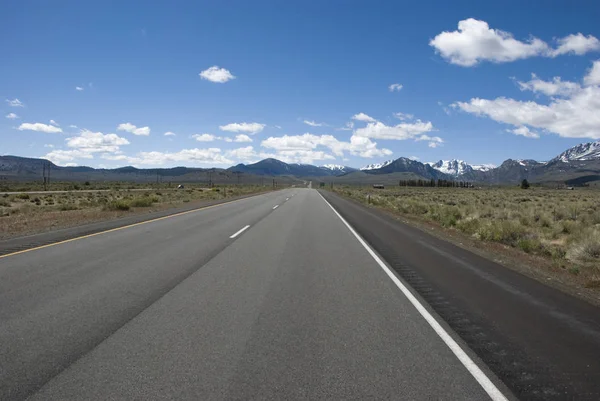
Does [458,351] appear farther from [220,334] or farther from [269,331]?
[220,334]

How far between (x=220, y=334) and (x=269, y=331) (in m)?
0.56

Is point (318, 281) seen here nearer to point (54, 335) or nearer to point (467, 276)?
point (467, 276)

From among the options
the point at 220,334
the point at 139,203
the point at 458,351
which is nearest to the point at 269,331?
the point at 220,334

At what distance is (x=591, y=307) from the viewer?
6.64m

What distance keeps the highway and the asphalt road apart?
18 millimetres

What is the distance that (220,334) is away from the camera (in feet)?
16.4

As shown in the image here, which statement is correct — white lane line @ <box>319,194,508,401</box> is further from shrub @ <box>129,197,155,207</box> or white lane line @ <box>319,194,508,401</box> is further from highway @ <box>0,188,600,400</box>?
shrub @ <box>129,197,155,207</box>

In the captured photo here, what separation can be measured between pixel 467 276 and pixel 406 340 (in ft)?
14.3

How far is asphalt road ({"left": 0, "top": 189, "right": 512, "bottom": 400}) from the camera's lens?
3.76 meters

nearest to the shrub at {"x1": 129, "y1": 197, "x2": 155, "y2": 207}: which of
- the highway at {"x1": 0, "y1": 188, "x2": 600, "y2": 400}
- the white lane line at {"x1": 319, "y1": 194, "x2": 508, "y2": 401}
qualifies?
the highway at {"x1": 0, "y1": 188, "x2": 600, "y2": 400}

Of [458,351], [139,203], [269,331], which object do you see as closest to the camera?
[458,351]

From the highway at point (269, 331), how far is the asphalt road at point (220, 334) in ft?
0.06

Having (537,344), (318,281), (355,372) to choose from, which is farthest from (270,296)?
(537,344)

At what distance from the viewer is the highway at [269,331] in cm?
379
